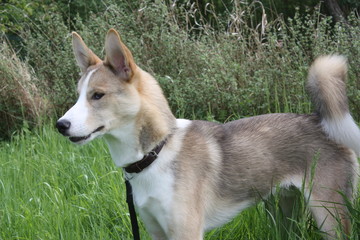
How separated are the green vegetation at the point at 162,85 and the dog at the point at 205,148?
0.61 ft

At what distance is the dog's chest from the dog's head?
33 cm

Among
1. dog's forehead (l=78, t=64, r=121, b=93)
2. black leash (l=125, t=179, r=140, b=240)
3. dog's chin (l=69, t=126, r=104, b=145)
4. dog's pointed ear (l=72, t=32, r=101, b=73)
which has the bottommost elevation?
black leash (l=125, t=179, r=140, b=240)

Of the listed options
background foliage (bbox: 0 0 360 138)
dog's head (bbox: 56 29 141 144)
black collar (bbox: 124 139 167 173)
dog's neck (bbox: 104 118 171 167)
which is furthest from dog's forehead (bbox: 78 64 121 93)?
background foliage (bbox: 0 0 360 138)

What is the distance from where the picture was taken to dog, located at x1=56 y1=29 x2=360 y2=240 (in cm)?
283

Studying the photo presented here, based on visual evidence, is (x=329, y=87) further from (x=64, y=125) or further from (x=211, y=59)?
(x=211, y=59)

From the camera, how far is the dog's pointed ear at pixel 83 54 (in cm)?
310

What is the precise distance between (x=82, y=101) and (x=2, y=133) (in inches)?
165

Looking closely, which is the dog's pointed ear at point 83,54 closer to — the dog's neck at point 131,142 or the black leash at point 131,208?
the dog's neck at point 131,142

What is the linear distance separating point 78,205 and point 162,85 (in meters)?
2.20

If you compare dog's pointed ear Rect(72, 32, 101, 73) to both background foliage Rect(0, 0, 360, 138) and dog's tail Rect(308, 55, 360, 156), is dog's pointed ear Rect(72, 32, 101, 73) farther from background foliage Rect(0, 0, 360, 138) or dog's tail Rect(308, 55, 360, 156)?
background foliage Rect(0, 0, 360, 138)

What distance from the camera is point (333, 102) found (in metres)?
3.06

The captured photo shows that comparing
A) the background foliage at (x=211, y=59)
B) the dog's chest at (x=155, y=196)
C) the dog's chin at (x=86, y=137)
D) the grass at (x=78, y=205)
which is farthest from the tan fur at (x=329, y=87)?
the background foliage at (x=211, y=59)

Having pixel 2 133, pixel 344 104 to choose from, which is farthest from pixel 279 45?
pixel 2 133

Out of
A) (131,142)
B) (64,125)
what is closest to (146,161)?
(131,142)
